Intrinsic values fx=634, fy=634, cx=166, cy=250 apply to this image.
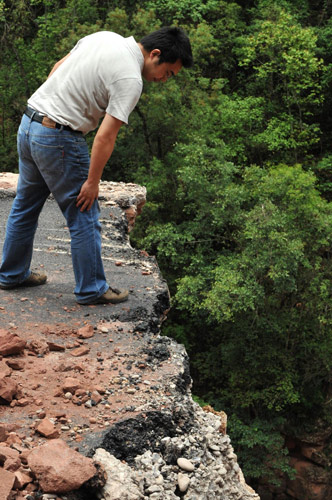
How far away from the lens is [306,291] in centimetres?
1339

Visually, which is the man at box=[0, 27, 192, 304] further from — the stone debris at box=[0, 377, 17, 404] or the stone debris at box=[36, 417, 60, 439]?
the stone debris at box=[36, 417, 60, 439]

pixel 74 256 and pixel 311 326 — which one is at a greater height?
pixel 74 256

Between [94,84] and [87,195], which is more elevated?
[94,84]

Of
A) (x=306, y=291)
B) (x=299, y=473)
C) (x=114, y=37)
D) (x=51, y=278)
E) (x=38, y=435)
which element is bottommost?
(x=299, y=473)

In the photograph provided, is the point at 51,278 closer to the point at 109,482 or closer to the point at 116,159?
the point at 109,482

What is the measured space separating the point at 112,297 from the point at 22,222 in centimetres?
75

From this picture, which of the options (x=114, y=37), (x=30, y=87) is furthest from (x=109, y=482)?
(x=30, y=87)

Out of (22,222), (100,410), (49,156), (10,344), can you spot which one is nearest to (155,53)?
(49,156)

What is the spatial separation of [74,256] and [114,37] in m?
1.30

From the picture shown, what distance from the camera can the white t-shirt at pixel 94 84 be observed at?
332 cm

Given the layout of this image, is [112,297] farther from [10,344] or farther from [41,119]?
[41,119]

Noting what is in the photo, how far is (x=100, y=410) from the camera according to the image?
113 inches

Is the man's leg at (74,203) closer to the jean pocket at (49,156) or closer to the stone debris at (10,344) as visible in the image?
the jean pocket at (49,156)

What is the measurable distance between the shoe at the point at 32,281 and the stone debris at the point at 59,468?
2052mm
